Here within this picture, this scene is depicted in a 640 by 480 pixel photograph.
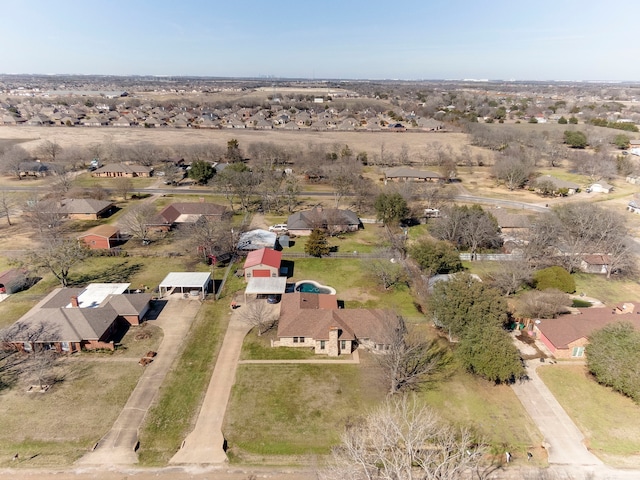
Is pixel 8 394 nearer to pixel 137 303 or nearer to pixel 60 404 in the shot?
pixel 60 404

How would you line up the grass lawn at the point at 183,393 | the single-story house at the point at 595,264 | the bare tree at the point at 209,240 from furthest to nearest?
the bare tree at the point at 209,240 → the single-story house at the point at 595,264 → the grass lawn at the point at 183,393

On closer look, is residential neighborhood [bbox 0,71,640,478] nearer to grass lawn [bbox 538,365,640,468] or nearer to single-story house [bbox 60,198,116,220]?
grass lawn [bbox 538,365,640,468]

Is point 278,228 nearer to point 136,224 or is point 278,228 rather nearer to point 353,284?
point 353,284

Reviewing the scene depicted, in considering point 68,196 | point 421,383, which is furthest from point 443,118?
point 421,383

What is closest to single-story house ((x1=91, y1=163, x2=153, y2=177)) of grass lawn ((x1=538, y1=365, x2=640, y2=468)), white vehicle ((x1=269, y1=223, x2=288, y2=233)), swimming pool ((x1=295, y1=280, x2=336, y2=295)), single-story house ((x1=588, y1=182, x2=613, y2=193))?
white vehicle ((x1=269, y1=223, x2=288, y2=233))

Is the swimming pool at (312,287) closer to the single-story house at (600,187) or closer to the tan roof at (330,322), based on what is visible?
the tan roof at (330,322)

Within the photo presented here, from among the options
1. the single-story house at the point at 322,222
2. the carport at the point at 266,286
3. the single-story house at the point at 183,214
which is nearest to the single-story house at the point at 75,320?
the carport at the point at 266,286

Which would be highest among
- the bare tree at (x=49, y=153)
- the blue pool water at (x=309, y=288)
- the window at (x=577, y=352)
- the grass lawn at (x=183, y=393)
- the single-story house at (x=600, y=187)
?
the bare tree at (x=49, y=153)
